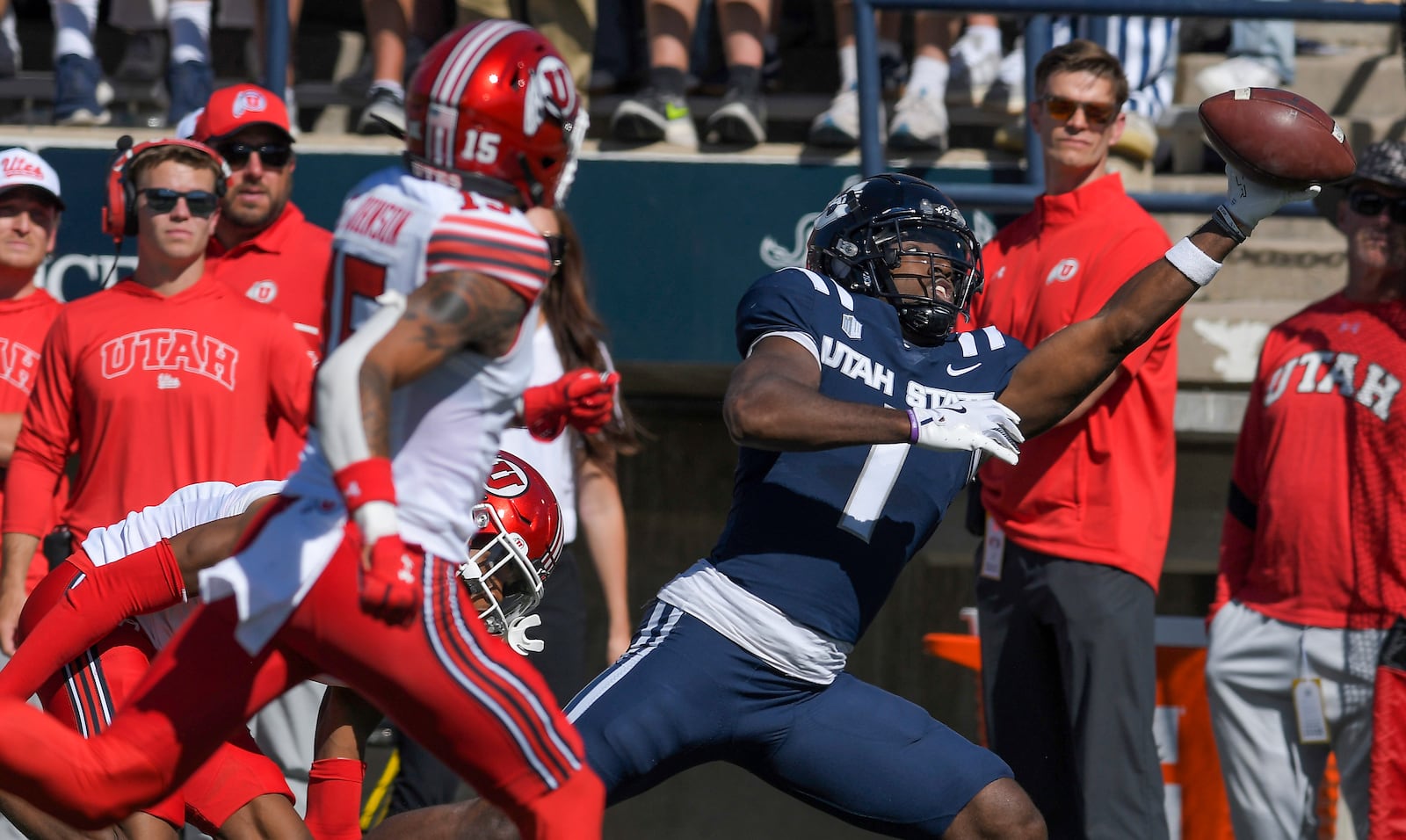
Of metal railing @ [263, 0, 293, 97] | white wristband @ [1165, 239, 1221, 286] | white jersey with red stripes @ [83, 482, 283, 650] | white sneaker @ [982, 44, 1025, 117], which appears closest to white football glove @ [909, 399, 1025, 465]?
white wristband @ [1165, 239, 1221, 286]

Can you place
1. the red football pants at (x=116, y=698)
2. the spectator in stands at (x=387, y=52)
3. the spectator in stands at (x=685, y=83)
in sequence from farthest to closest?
the spectator in stands at (x=387, y=52) → the spectator in stands at (x=685, y=83) → the red football pants at (x=116, y=698)

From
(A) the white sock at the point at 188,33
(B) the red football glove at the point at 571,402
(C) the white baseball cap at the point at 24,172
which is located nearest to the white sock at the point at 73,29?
(A) the white sock at the point at 188,33

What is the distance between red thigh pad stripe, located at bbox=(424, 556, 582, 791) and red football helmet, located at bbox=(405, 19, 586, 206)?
69 centimetres

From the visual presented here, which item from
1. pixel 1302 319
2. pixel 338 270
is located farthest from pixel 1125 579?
pixel 338 270

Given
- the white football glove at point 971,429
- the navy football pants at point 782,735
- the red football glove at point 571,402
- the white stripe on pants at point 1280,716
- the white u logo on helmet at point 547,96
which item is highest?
the white u logo on helmet at point 547,96

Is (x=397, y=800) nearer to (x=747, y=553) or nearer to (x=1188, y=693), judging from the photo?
(x=747, y=553)

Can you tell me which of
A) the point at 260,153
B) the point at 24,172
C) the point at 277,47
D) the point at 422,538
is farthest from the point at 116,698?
the point at 277,47

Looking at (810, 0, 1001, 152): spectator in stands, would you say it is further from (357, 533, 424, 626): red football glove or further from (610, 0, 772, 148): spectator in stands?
(357, 533, 424, 626): red football glove

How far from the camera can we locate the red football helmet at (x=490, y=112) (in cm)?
310

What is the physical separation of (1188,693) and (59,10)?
4.50 meters

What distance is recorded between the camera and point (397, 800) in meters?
4.75

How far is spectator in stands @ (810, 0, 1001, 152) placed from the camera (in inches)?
231

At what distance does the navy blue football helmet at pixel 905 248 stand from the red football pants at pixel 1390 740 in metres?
1.70

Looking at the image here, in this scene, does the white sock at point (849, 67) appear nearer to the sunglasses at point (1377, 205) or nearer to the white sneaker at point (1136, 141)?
the white sneaker at point (1136, 141)
